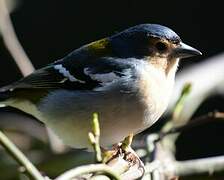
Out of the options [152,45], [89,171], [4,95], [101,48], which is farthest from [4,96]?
[89,171]

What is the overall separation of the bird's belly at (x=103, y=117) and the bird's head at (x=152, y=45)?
30cm

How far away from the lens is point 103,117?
242 cm

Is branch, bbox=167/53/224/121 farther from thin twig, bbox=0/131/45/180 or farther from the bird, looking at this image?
thin twig, bbox=0/131/45/180

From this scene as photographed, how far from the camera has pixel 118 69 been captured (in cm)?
261

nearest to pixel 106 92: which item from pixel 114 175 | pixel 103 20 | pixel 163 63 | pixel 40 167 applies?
pixel 163 63

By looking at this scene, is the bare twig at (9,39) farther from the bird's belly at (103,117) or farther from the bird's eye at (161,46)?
the bird's eye at (161,46)

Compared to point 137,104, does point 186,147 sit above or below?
below

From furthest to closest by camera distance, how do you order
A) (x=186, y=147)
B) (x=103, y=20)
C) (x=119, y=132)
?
1. (x=103, y=20)
2. (x=186, y=147)
3. (x=119, y=132)

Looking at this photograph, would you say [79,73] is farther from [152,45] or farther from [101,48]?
[152,45]

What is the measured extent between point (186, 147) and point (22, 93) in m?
2.91

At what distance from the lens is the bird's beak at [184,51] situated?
8.58ft

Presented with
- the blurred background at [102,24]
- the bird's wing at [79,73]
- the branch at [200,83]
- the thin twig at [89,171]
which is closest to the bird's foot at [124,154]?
the thin twig at [89,171]

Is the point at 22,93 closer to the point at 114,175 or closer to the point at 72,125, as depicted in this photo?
the point at 72,125

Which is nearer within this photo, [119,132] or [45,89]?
[119,132]
